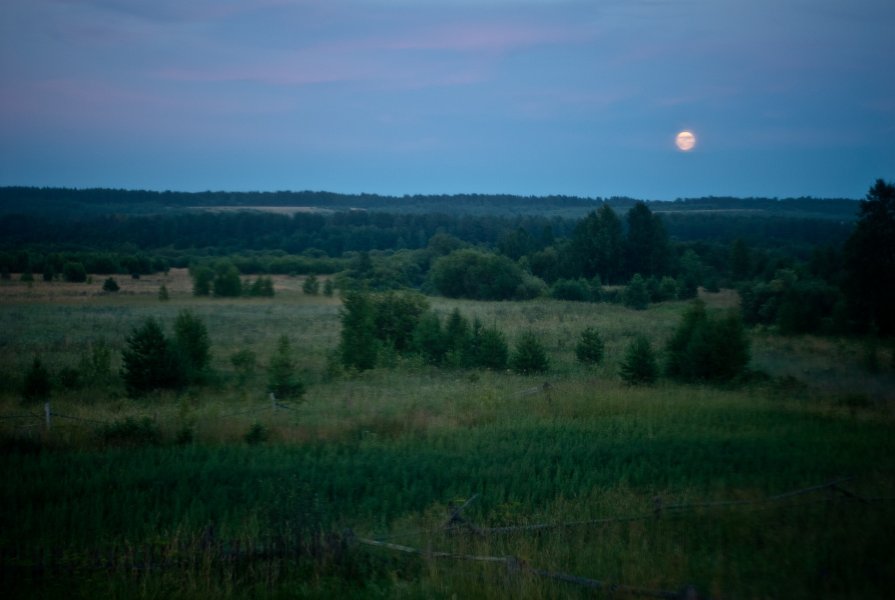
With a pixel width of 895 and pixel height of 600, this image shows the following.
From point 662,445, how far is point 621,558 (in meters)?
6.49

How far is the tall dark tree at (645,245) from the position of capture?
78.4 meters

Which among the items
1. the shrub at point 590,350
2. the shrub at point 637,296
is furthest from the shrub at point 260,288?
the shrub at point 590,350

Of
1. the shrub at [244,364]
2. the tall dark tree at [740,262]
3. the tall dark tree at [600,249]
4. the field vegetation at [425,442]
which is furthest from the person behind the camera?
the tall dark tree at [600,249]

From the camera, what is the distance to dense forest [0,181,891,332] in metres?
40.9

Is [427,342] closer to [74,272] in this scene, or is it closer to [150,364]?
[150,364]

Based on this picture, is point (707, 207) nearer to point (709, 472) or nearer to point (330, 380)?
point (330, 380)

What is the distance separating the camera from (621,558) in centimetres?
689

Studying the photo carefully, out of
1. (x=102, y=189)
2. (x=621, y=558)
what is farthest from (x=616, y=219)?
(x=621, y=558)

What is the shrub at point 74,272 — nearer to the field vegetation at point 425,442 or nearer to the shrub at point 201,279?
the field vegetation at point 425,442

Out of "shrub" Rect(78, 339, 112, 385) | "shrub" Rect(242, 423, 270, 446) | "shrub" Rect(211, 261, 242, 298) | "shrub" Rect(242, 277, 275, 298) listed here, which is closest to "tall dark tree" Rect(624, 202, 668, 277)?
"shrub" Rect(242, 277, 275, 298)

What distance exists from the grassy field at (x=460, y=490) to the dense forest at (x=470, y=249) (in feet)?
61.4

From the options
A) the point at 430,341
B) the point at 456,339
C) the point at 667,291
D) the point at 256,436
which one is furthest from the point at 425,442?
the point at 667,291

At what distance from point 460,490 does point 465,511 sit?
117 centimetres

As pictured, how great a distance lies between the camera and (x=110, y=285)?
46.4 metres
